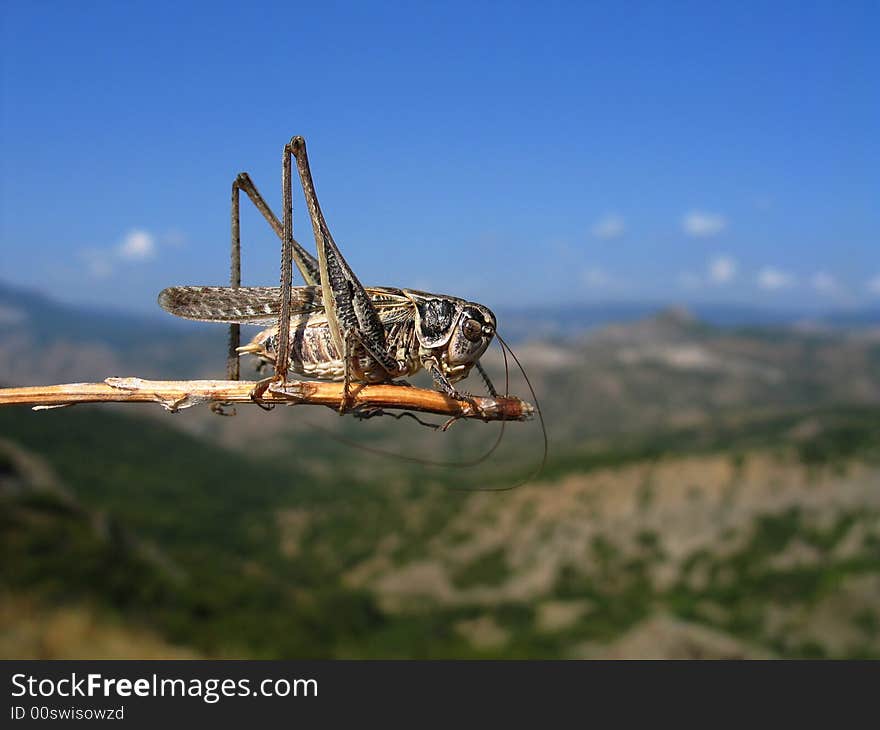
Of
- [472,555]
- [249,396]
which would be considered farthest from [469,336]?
[472,555]

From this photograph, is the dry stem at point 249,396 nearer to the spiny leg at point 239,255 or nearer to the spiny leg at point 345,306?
the spiny leg at point 345,306

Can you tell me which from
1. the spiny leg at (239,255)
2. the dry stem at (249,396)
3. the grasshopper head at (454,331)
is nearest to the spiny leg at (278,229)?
the spiny leg at (239,255)

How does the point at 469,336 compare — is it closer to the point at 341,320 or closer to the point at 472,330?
the point at 472,330

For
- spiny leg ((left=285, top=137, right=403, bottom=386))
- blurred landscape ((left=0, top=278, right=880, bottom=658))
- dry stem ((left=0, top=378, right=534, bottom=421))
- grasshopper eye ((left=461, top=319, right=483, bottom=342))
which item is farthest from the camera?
blurred landscape ((left=0, top=278, right=880, bottom=658))

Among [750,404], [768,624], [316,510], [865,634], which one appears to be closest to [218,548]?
[316,510]

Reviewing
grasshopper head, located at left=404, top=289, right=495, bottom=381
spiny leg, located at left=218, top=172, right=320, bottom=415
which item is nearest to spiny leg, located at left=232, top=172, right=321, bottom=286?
spiny leg, located at left=218, top=172, right=320, bottom=415

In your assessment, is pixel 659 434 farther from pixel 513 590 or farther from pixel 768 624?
pixel 768 624

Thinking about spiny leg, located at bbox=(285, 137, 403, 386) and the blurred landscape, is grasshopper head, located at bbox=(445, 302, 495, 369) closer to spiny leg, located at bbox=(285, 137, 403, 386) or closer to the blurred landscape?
spiny leg, located at bbox=(285, 137, 403, 386)
